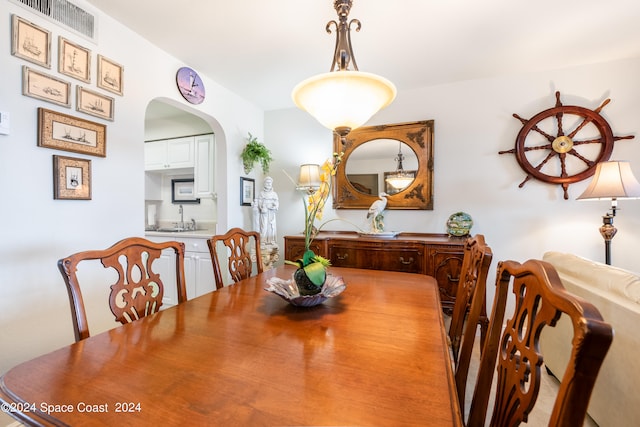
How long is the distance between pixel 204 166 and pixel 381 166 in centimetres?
217

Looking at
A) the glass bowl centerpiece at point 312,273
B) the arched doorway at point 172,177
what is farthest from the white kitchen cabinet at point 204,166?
the glass bowl centerpiece at point 312,273

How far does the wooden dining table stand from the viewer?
2.02 feet

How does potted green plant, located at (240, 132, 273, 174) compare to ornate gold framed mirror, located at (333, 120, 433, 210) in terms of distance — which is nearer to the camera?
ornate gold framed mirror, located at (333, 120, 433, 210)

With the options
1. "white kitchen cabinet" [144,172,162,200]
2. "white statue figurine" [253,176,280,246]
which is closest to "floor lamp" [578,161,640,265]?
"white statue figurine" [253,176,280,246]

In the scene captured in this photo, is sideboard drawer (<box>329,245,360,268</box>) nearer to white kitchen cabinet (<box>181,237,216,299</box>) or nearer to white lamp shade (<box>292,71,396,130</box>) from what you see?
white kitchen cabinet (<box>181,237,216,299</box>)

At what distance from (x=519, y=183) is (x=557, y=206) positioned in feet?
1.25

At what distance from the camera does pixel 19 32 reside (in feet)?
5.24

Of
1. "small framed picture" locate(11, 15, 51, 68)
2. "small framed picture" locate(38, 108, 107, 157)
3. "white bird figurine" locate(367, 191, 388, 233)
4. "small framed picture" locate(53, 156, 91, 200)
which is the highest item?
"small framed picture" locate(11, 15, 51, 68)

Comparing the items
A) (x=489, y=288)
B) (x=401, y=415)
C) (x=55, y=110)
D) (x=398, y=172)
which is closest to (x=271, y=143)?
(x=398, y=172)

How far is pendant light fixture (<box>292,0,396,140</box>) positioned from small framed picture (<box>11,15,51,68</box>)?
151 cm

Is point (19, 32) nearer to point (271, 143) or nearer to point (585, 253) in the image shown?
point (271, 143)

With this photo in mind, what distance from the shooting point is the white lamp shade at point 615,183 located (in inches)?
85.2

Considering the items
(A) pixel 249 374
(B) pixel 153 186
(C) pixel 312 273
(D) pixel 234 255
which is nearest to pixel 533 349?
(A) pixel 249 374

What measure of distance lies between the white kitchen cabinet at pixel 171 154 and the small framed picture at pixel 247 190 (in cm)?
79
